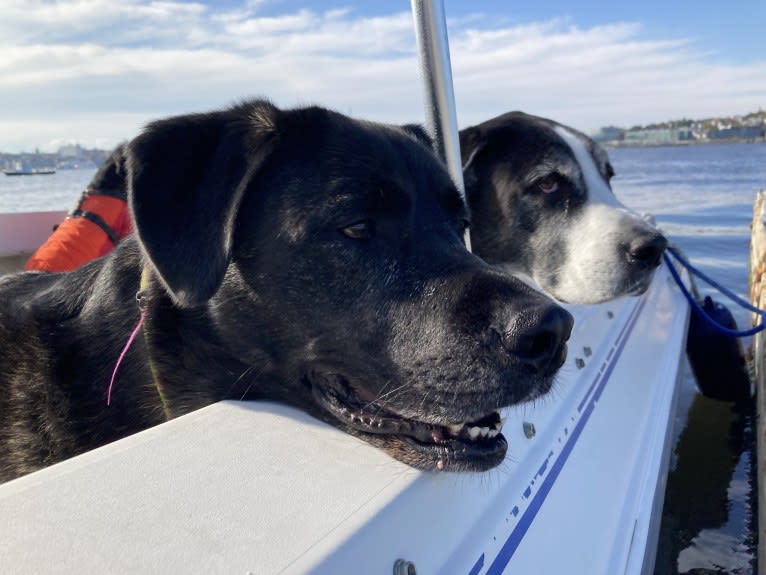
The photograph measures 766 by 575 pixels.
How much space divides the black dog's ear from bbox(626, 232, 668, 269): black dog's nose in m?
2.35

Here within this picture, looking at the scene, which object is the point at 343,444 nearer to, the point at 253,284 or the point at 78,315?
the point at 253,284

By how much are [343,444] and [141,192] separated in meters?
0.84

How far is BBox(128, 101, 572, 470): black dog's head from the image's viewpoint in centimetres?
173

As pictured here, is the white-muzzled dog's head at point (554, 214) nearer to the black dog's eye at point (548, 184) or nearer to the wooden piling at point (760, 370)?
the black dog's eye at point (548, 184)

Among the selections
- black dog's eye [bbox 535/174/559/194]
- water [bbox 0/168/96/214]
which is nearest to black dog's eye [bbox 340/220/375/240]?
black dog's eye [bbox 535/174/559/194]

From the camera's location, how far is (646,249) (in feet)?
12.1

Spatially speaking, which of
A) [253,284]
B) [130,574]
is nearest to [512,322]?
[253,284]

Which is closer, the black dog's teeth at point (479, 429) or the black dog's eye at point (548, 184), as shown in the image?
the black dog's teeth at point (479, 429)

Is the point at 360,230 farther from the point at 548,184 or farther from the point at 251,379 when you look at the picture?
the point at 548,184

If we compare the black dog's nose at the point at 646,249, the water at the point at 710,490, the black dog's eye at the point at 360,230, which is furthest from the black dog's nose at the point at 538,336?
the water at the point at 710,490

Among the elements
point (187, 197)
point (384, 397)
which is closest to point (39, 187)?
point (187, 197)

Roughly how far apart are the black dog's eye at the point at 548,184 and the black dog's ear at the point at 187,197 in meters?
2.43

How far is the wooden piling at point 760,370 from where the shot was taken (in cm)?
373

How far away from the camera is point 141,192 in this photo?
6.14ft
